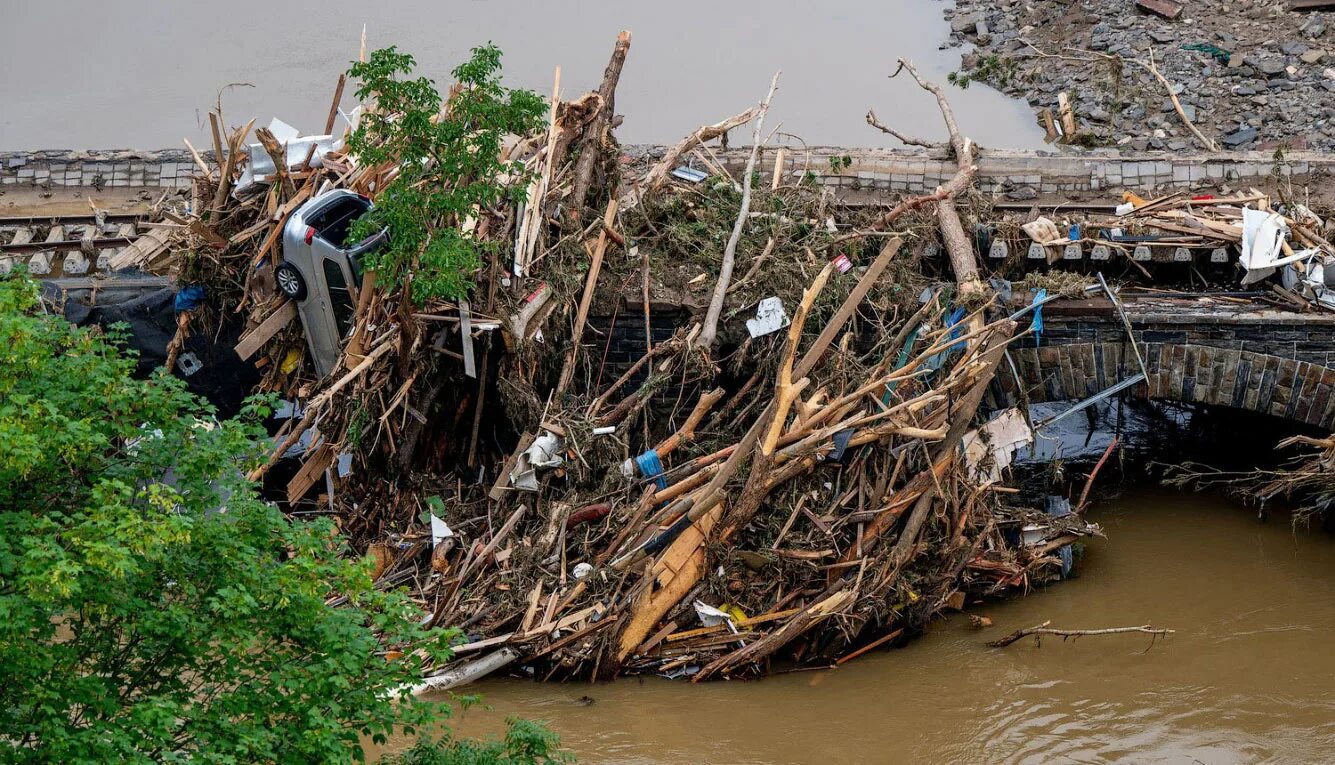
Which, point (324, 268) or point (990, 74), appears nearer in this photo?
point (324, 268)

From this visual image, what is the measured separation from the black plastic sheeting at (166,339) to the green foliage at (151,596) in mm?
5780

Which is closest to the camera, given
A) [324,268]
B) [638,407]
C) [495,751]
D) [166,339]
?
[495,751]

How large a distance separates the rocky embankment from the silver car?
32.3 feet

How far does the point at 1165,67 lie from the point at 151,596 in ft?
53.3

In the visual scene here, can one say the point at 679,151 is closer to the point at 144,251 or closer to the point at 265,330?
the point at 265,330

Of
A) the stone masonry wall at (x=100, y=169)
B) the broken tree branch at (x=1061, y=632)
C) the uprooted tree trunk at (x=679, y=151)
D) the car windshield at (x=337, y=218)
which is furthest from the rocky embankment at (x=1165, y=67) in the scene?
the stone masonry wall at (x=100, y=169)

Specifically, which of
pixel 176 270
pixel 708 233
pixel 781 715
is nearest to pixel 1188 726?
pixel 781 715

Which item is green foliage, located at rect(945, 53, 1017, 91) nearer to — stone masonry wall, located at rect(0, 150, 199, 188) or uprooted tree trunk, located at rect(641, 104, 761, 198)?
uprooted tree trunk, located at rect(641, 104, 761, 198)

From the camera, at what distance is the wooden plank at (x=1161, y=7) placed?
19.4m

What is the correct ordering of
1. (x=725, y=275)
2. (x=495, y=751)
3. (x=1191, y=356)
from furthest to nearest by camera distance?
(x=1191, y=356), (x=725, y=275), (x=495, y=751)

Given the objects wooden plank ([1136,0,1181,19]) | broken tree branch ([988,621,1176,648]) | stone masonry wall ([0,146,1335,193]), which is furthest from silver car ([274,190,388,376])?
wooden plank ([1136,0,1181,19])

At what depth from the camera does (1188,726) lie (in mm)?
9227

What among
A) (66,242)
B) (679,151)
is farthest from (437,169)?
(66,242)

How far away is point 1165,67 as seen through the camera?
61.2 feet
